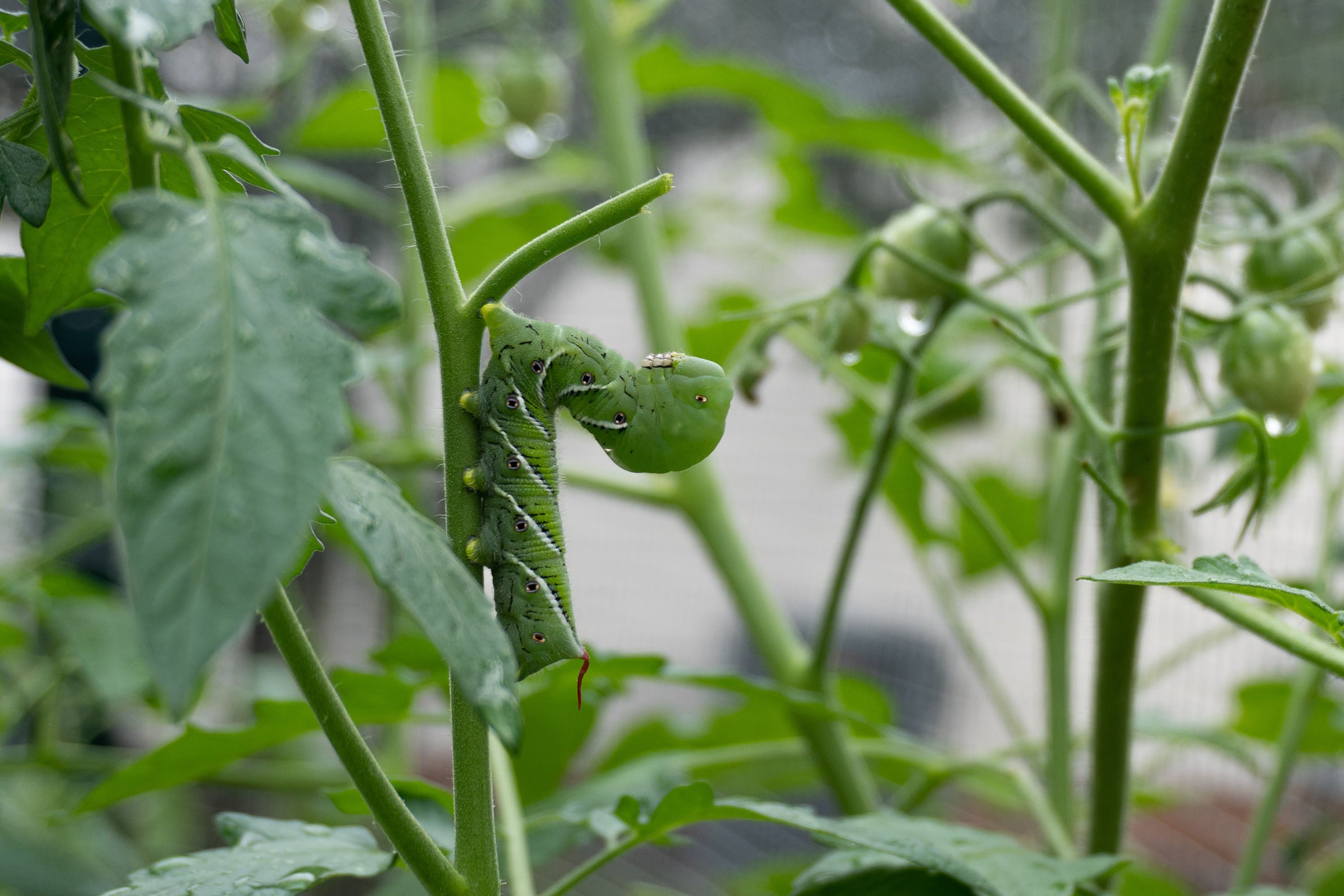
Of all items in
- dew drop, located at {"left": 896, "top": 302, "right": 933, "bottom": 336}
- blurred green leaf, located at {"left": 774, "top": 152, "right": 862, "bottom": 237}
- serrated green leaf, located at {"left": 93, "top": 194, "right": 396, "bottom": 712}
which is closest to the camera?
serrated green leaf, located at {"left": 93, "top": 194, "right": 396, "bottom": 712}

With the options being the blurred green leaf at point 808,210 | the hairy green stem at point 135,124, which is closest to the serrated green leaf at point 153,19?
the hairy green stem at point 135,124

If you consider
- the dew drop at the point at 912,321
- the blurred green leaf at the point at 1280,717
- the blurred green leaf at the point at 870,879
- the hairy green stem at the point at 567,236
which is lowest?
the blurred green leaf at the point at 1280,717

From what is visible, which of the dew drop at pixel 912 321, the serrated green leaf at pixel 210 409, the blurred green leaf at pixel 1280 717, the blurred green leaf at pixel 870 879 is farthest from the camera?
the blurred green leaf at pixel 1280 717

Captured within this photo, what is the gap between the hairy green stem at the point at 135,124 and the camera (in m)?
0.20

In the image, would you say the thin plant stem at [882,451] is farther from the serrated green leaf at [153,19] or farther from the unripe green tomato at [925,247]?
the serrated green leaf at [153,19]

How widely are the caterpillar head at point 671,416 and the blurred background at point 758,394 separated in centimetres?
11

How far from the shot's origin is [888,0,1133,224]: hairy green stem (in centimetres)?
30

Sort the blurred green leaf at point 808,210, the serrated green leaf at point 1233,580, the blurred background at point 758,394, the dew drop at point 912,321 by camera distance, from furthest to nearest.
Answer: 1. the blurred green leaf at point 808,210
2. the blurred background at point 758,394
3. the dew drop at point 912,321
4. the serrated green leaf at point 1233,580

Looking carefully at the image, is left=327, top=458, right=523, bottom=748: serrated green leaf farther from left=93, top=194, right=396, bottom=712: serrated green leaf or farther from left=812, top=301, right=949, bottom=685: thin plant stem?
left=812, top=301, right=949, bottom=685: thin plant stem

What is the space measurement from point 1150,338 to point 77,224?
0.31 meters

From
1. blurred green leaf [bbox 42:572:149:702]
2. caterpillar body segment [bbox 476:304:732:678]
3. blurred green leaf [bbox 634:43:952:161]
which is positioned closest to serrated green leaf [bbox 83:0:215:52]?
caterpillar body segment [bbox 476:304:732:678]

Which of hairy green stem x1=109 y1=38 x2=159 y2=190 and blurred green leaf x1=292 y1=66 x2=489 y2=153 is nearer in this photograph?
hairy green stem x1=109 y1=38 x2=159 y2=190

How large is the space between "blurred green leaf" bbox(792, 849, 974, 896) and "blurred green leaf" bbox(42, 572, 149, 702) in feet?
1.56

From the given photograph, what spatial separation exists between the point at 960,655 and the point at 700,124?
1.05 metres
